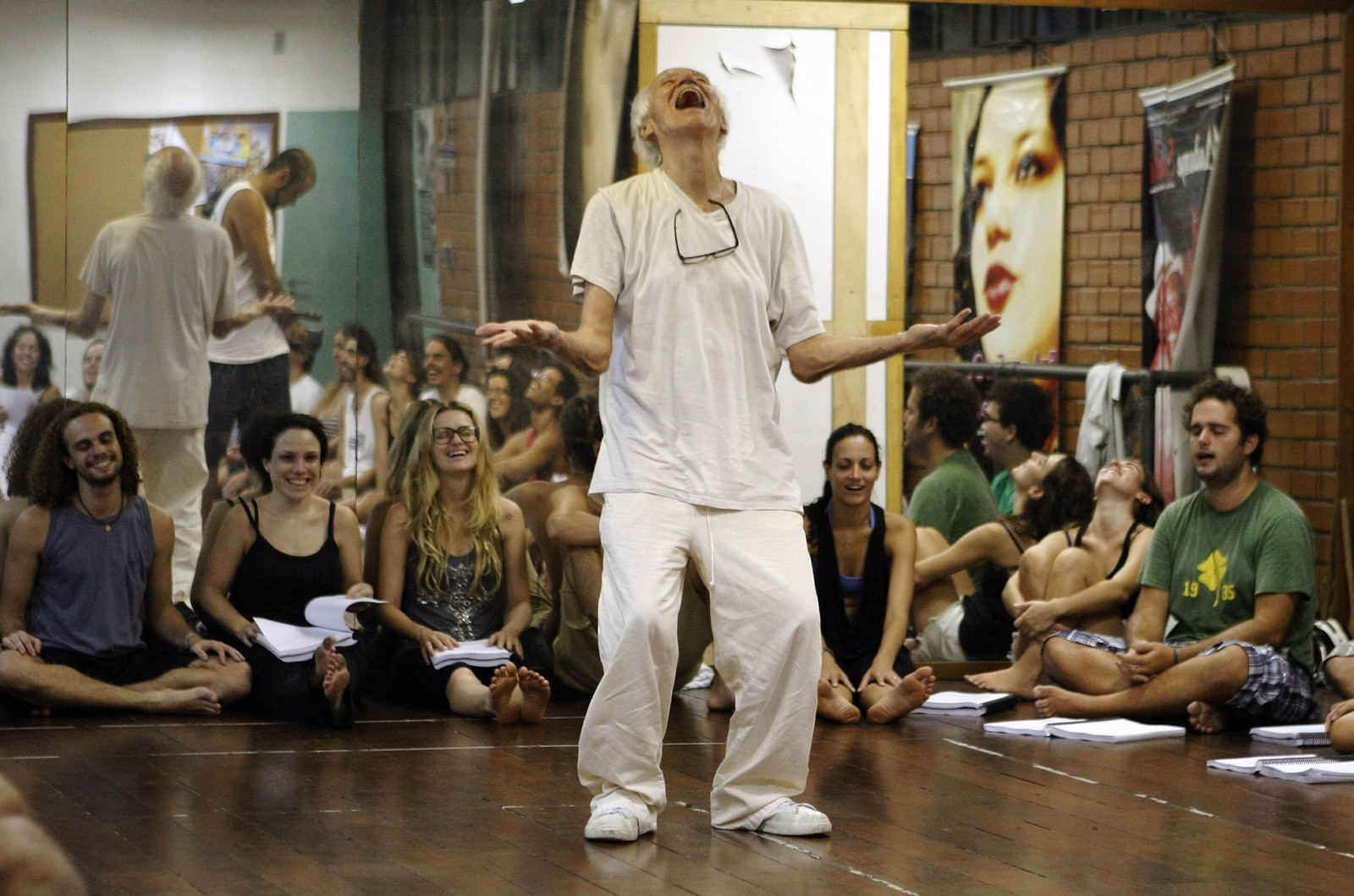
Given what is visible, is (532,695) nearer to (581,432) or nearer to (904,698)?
(904,698)

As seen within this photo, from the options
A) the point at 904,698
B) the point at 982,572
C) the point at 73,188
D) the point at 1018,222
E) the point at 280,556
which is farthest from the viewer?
the point at 1018,222

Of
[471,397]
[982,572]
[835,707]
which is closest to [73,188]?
[471,397]

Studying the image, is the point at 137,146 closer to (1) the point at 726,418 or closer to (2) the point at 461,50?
(2) the point at 461,50

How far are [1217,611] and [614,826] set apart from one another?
257 centimetres

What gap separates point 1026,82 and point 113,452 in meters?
3.83

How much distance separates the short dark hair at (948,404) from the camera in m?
7.01

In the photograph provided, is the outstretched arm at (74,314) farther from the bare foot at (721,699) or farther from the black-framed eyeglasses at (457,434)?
the bare foot at (721,699)

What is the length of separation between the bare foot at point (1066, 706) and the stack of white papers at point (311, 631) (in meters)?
2.09

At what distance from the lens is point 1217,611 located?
5594mm

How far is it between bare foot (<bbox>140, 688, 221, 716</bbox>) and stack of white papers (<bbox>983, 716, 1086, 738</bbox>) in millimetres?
2358

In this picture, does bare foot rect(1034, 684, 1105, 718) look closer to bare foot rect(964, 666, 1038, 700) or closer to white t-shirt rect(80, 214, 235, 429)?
bare foot rect(964, 666, 1038, 700)

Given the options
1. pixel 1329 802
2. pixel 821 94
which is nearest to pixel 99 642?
pixel 821 94

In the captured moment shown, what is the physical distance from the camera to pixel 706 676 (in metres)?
6.58

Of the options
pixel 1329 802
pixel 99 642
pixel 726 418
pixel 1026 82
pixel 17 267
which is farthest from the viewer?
pixel 1026 82
